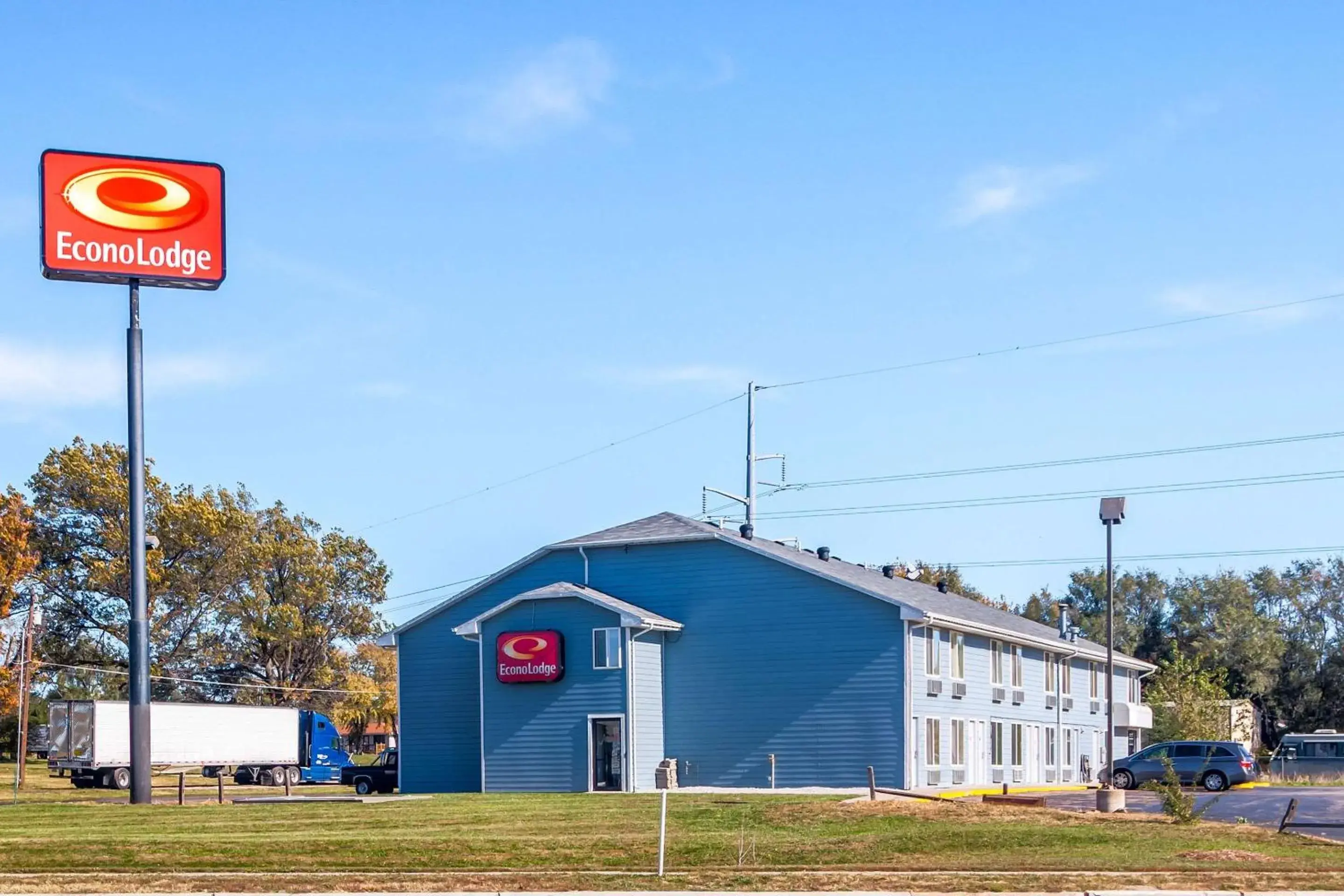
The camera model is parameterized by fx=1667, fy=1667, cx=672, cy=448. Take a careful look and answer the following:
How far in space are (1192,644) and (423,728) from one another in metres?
66.0

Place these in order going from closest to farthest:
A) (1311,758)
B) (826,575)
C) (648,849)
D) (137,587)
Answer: (648,849)
(137,587)
(826,575)
(1311,758)

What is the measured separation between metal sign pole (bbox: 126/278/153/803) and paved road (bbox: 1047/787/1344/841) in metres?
20.9

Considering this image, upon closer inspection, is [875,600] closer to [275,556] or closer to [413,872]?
[413,872]

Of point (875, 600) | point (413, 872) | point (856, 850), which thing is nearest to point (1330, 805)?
point (875, 600)

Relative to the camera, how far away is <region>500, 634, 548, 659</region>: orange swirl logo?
1960 inches

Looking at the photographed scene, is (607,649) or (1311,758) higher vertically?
(607,649)

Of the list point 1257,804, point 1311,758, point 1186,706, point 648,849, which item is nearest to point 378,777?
A: point 1257,804

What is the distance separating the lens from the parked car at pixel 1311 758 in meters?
60.9

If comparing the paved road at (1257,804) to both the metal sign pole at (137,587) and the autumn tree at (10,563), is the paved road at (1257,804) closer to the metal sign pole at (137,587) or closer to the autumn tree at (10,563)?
the metal sign pole at (137,587)

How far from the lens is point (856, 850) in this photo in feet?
80.9

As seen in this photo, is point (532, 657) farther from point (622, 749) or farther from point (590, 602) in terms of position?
point (622, 749)

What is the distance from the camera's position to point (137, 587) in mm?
38156

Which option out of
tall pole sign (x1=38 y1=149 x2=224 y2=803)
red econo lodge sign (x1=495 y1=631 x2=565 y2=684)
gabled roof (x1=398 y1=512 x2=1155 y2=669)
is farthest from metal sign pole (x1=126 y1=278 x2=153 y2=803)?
gabled roof (x1=398 y1=512 x2=1155 y2=669)

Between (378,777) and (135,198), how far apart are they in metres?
23.9
